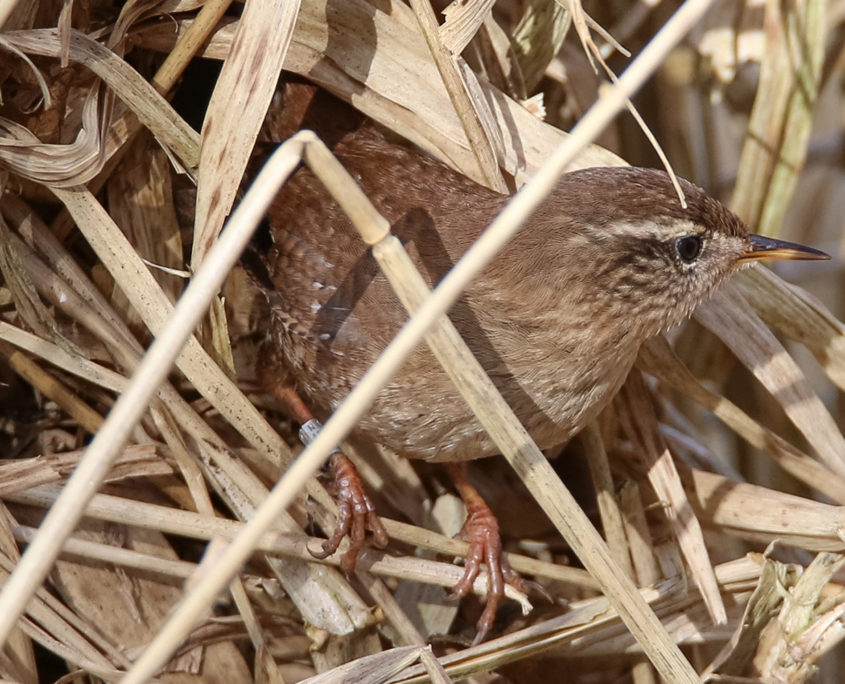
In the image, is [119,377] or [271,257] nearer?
[119,377]

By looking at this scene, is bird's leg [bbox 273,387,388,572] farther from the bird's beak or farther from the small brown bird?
the bird's beak

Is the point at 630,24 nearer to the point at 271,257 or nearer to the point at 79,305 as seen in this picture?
the point at 271,257

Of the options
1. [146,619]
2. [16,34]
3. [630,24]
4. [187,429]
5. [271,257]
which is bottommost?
[146,619]

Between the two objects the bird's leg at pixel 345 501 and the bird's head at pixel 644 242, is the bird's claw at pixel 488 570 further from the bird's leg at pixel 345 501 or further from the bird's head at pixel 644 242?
the bird's head at pixel 644 242

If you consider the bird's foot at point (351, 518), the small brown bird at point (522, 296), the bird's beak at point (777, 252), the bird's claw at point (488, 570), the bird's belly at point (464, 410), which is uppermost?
the bird's beak at point (777, 252)

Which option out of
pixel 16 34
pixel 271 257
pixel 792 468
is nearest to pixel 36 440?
pixel 271 257

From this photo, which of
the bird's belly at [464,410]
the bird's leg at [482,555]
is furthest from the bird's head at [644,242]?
the bird's leg at [482,555]

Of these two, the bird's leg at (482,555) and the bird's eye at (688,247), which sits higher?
the bird's eye at (688,247)

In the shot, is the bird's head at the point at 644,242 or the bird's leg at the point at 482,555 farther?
the bird's leg at the point at 482,555

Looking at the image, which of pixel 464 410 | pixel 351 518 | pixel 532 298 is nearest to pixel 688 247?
pixel 532 298
